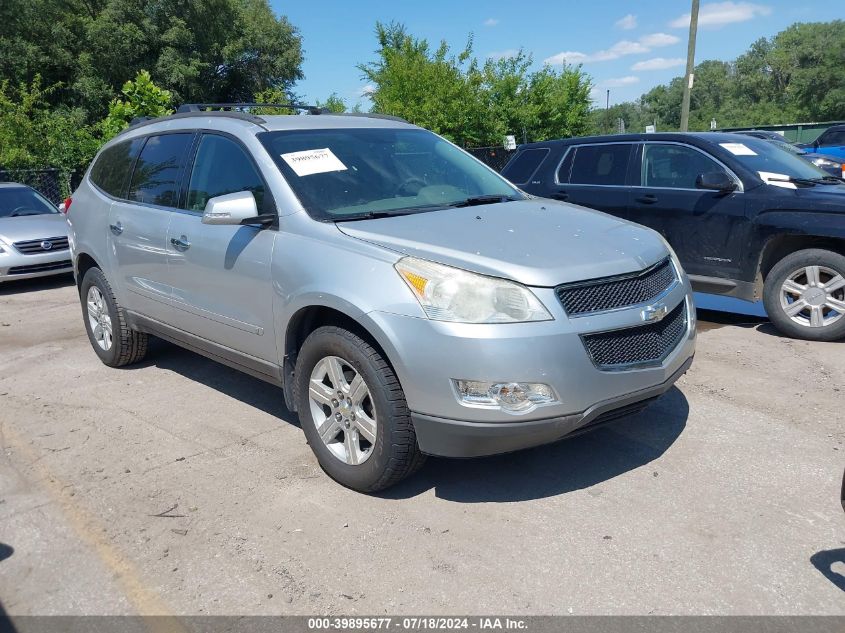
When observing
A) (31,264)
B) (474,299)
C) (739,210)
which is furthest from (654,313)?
(31,264)

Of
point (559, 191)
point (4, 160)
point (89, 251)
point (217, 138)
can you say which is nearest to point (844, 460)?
point (217, 138)

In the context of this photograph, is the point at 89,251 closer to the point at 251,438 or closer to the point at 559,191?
the point at 251,438

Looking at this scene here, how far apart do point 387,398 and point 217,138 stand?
2277 mm

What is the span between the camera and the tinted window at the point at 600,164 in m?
7.55

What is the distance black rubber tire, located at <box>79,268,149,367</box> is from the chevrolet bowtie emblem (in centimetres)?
397

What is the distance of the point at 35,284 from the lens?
1089 centimetres

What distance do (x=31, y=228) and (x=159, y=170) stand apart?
252 inches

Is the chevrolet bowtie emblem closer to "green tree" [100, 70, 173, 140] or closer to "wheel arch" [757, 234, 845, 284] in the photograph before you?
"wheel arch" [757, 234, 845, 284]

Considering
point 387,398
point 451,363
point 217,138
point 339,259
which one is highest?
point 217,138

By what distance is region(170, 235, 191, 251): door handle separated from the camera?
15.3ft

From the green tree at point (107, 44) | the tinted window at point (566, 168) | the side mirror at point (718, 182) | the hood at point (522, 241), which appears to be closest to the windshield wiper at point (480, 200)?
the hood at point (522, 241)

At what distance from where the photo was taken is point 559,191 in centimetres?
796

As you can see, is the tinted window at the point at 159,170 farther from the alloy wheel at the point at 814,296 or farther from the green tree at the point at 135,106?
the green tree at the point at 135,106

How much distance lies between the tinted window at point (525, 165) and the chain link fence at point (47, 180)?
429 inches
